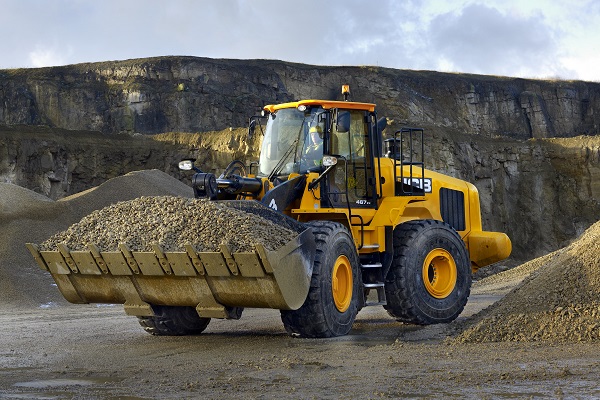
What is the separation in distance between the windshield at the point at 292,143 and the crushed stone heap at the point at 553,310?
113 inches

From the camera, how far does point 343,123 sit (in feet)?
33.7

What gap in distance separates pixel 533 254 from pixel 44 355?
1210 inches

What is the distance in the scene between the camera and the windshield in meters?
10.8

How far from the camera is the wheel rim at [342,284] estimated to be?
9.73 m

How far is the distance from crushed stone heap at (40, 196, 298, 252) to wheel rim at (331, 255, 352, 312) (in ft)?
3.02

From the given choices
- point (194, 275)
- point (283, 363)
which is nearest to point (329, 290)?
point (194, 275)

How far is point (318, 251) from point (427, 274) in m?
2.66

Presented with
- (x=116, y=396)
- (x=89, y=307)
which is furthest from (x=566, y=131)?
(x=116, y=396)

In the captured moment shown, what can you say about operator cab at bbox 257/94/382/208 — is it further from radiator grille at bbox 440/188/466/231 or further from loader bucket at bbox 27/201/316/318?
radiator grille at bbox 440/188/466/231

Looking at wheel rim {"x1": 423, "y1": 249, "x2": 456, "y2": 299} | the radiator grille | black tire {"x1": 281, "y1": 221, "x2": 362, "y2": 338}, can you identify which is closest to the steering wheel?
black tire {"x1": 281, "y1": 221, "x2": 362, "y2": 338}

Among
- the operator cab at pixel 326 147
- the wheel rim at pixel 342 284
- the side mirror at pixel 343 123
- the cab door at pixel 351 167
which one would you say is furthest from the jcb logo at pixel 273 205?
the side mirror at pixel 343 123

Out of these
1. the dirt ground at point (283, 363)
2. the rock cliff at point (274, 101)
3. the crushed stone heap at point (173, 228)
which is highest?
the rock cliff at point (274, 101)

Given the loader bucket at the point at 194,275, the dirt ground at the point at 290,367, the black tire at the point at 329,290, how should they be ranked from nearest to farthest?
1. the dirt ground at the point at 290,367
2. the loader bucket at the point at 194,275
3. the black tire at the point at 329,290

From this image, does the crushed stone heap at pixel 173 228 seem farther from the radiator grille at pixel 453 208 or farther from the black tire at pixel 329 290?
the radiator grille at pixel 453 208
